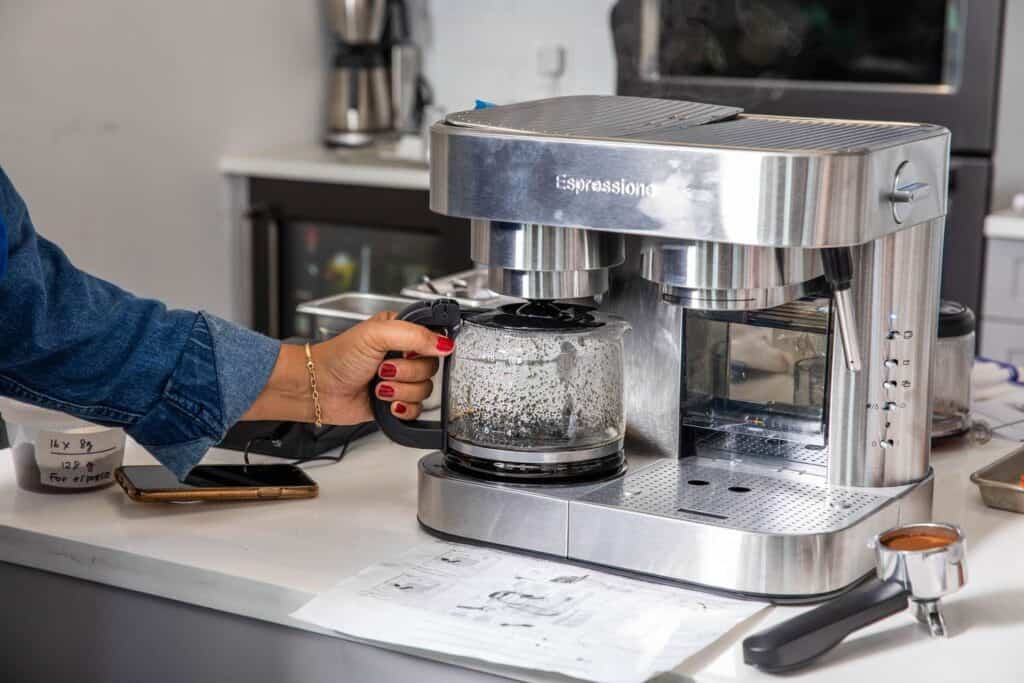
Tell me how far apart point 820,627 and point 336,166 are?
7.44 feet

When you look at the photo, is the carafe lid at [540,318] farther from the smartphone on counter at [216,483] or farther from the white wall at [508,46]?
the white wall at [508,46]

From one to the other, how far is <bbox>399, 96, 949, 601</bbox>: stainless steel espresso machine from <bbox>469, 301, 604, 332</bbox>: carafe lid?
16mm

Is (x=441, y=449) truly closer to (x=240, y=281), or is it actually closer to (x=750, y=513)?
(x=750, y=513)

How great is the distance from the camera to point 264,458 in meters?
1.40

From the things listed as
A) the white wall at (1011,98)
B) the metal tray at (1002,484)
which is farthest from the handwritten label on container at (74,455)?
the white wall at (1011,98)

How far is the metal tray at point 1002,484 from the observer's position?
124 cm

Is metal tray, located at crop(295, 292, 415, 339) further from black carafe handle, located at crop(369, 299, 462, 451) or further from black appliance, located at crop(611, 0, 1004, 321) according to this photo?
black appliance, located at crop(611, 0, 1004, 321)

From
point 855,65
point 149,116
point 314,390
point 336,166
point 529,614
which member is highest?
point 855,65

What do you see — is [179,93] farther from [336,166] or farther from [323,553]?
[323,553]

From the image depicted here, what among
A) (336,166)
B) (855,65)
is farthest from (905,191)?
(336,166)

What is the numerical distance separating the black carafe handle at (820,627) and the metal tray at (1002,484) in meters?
0.31

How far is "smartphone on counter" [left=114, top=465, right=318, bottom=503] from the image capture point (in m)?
1.23

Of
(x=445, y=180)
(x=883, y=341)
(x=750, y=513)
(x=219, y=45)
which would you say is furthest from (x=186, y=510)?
(x=219, y=45)

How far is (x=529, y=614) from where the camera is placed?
102 centimetres
